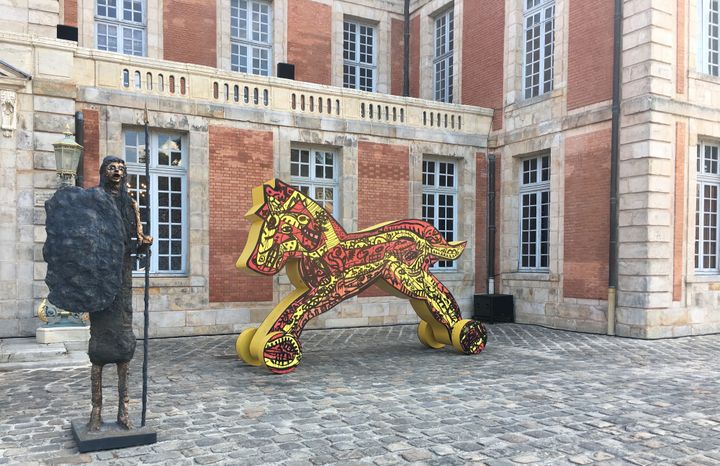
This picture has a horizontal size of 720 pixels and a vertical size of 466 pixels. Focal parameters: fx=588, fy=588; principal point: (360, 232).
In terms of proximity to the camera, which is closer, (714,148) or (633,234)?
(633,234)

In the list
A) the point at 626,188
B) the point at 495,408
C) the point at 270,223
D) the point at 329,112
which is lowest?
the point at 495,408

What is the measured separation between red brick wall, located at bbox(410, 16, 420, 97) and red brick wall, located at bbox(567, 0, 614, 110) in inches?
211

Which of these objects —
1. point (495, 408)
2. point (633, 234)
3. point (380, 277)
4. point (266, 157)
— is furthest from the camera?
point (266, 157)

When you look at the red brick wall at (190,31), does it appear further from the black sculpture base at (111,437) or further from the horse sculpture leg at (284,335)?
the black sculpture base at (111,437)

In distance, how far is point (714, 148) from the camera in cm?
1171

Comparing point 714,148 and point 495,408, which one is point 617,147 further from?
point 495,408

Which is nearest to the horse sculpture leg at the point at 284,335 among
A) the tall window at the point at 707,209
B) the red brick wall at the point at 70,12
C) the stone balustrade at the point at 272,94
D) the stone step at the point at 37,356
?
the stone step at the point at 37,356

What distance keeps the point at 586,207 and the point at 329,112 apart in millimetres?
5401

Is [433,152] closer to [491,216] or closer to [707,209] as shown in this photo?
[491,216]

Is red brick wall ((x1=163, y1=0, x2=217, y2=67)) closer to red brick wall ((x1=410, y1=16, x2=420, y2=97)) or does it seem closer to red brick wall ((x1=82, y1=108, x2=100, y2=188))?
red brick wall ((x1=82, y1=108, x2=100, y2=188))

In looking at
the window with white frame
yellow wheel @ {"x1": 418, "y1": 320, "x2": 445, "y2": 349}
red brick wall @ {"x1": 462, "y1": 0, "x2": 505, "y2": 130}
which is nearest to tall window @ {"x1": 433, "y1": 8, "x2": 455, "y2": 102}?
red brick wall @ {"x1": 462, "y1": 0, "x2": 505, "y2": 130}

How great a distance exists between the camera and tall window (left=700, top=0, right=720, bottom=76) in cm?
1138

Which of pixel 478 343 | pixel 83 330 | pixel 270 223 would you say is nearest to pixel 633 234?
pixel 478 343

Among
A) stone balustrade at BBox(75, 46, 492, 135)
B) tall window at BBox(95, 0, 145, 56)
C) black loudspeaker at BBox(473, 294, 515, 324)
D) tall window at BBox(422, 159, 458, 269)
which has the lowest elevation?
black loudspeaker at BBox(473, 294, 515, 324)
